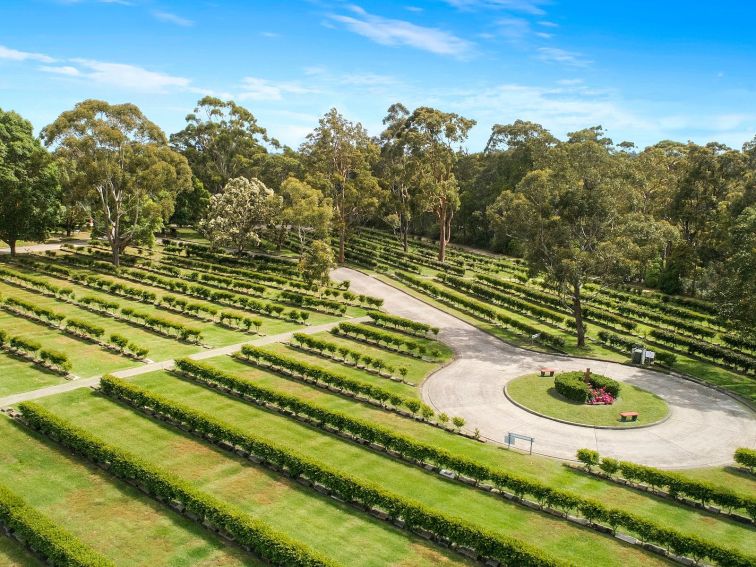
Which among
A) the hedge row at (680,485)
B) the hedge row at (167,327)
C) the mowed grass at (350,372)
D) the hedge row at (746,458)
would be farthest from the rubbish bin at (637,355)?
the hedge row at (167,327)

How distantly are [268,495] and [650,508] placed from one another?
14145 millimetres

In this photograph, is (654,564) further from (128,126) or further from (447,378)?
(128,126)

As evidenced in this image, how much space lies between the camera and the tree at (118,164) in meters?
59.9

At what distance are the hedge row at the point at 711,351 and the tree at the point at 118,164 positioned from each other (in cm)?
5578

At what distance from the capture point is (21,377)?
100 feet

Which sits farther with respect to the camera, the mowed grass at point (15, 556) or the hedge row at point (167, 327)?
the hedge row at point (167, 327)

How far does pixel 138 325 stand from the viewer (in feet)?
137

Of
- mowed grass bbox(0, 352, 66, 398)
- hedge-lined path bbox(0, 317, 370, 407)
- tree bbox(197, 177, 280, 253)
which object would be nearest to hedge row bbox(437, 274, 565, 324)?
hedge-lined path bbox(0, 317, 370, 407)

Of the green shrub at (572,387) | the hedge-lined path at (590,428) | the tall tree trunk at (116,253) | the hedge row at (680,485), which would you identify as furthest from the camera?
the tall tree trunk at (116,253)

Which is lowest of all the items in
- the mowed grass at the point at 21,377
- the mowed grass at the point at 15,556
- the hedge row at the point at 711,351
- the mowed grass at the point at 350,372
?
the mowed grass at the point at 15,556

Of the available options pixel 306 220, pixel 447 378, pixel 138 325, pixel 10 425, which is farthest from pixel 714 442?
pixel 306 220

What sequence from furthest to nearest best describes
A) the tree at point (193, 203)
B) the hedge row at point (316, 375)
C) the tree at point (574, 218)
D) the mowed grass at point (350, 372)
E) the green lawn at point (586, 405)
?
the tree at point (193, 203)
the tree at point (574, 218)
the mowed grass at point (350, 372)
the hedge row at point (316, 375)
the green lawn at point (586, 405)

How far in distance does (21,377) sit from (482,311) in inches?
1377

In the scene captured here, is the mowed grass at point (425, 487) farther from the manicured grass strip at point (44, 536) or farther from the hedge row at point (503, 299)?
the hedge row at point (503, 299)
